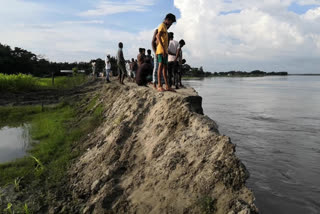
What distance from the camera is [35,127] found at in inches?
470

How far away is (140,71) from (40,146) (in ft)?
13.8

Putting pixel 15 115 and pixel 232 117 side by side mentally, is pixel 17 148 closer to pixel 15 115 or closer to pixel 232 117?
pixel 15 115

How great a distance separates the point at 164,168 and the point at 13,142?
25.3 ft

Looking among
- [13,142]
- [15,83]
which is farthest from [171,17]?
[15,83]

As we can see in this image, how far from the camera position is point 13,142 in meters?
10.1

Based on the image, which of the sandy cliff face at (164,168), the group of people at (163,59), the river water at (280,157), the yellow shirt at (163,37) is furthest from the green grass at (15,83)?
the yellow shirt at (163,37)

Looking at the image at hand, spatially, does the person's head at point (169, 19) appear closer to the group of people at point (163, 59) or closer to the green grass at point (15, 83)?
the group of people at point (163, 59)

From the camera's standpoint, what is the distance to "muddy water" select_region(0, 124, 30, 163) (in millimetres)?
8609

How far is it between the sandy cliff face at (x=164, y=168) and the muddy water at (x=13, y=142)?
10.3 ft

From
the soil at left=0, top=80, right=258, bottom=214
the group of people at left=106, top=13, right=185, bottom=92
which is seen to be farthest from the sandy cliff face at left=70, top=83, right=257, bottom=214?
the group of people at left=106, top=13, right=185, bottom=92

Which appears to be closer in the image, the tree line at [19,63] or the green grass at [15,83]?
the green grass at [15,83]

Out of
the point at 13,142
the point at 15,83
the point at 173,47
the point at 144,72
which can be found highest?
the point at 173,47

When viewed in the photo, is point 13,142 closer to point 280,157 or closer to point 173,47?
point 173,47

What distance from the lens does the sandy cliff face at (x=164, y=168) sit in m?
3.85
